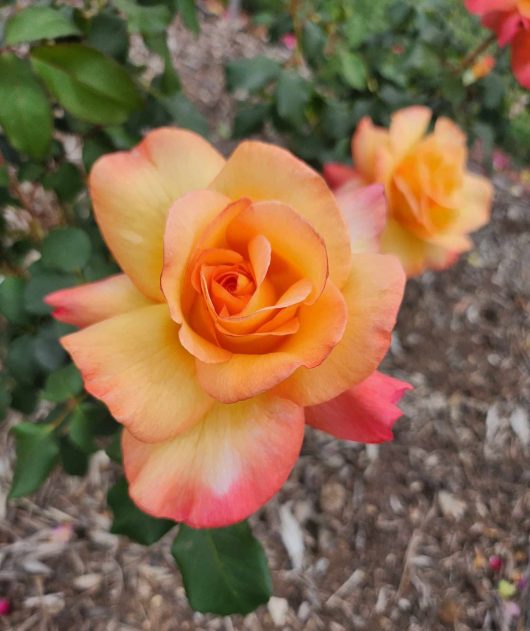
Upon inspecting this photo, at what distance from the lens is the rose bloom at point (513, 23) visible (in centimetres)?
83

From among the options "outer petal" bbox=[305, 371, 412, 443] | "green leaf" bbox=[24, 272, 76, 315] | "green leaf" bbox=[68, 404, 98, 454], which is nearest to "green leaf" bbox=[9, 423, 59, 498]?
"green leaf" bbox=[68, 404, 98, 454]

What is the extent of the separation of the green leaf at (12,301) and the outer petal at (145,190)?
27 cm

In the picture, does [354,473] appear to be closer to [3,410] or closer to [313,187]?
[3,410]

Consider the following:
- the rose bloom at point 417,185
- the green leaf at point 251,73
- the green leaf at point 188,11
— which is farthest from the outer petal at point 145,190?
the green leaf at point 251,73

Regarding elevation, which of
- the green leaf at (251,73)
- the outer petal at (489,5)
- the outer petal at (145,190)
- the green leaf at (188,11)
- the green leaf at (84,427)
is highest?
the outer petal at (489,5)

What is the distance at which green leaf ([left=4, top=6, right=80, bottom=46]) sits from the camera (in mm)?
632

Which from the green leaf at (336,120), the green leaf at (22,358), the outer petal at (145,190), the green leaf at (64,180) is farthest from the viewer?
the green leaf at (336,120)

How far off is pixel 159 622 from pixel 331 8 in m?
1.26

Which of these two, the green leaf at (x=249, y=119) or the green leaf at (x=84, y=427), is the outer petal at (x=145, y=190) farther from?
the green leaf at (x=249, y=119)

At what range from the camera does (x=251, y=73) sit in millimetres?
1090

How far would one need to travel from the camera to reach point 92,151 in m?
0.87

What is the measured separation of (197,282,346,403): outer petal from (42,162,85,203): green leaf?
20.7 inches

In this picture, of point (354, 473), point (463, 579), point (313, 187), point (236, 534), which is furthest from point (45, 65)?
point (463, 579)

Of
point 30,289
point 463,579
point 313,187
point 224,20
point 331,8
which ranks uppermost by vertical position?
point 313,187
